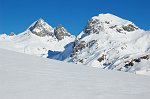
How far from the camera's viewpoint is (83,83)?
10.4 m

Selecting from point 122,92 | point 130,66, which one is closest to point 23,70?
point 122,92

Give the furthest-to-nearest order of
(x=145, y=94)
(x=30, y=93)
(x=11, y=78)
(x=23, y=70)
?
(x=23, y=70)
(x=11, y=78)
(x=145, y=94)
(x=30, y=93)

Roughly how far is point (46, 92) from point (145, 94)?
8.77 feet

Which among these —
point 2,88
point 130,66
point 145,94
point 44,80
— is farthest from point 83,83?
point 130,66

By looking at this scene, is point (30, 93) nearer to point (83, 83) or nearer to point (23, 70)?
point (83, 83)

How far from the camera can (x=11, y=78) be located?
9781mm

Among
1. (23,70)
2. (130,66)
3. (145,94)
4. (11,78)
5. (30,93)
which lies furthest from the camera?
(130,66)

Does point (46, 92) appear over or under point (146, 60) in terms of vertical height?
under

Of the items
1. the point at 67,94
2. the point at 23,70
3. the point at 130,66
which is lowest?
the point at 67,94

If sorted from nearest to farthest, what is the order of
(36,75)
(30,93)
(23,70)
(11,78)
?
(30,93)
(11,78)
(36,75)
(23,70)

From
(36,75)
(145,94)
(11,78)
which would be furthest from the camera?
(36,75)

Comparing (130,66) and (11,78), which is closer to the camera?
(11,78)

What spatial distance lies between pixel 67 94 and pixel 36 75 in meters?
2.75

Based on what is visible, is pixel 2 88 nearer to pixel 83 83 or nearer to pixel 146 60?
pixel 83 83
